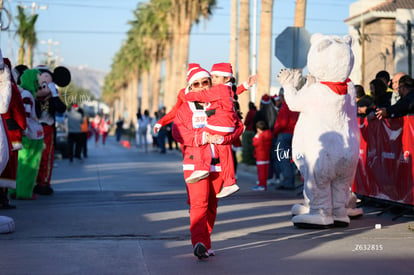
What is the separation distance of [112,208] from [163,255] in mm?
4382

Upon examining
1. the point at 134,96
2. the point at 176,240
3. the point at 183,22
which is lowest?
the point at 134,96

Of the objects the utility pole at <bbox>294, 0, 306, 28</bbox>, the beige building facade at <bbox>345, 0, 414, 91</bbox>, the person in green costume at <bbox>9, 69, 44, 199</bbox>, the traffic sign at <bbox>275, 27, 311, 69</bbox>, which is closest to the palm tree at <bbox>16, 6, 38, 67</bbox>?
the beige building facade at <bbox>345, 0, 414, 91</bbox>

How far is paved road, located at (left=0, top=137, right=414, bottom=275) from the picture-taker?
7082mm

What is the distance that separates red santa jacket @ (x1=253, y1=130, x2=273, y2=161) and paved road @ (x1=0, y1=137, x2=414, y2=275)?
166 centimetres

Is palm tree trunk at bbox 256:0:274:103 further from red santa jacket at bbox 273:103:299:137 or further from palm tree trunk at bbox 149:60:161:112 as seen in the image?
palm tree trunk at bbox 149:60:161:112

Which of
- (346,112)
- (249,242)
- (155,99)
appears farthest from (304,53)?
(155,99)

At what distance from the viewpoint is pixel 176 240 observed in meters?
8.85

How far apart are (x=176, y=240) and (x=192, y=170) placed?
4.98 ft

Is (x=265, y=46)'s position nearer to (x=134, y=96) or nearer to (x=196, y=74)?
(x=196, y=74)

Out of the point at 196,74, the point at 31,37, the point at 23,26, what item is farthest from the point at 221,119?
the point at 31,37

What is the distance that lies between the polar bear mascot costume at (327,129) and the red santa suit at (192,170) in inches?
74.9

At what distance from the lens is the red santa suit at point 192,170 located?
7.47m

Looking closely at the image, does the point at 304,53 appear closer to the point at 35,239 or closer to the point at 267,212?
the point at 267,212

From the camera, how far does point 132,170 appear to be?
22.2 metres
